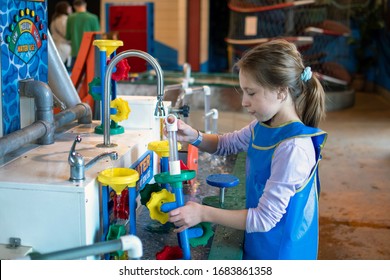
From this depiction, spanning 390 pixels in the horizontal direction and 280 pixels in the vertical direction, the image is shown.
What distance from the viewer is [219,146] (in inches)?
64.6

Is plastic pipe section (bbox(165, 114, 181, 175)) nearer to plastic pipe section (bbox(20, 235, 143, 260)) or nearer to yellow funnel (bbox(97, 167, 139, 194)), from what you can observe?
yellow funnel (bbox(97, 167, 139, 194))

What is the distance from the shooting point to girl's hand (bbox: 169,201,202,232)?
1116 millimetres

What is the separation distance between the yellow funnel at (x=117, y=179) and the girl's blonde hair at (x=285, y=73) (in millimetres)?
404

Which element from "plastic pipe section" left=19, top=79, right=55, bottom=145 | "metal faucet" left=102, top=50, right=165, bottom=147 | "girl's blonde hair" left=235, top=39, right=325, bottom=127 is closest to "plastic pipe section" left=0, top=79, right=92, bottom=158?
"plastic pipe section" left=19, top=79, right=55, bottom=145

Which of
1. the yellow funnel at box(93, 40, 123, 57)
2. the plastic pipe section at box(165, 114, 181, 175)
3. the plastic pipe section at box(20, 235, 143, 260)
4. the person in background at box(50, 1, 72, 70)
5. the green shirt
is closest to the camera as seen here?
the plastic pipe section at box(20, 235, 143, 260)

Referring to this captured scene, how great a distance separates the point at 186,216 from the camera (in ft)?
3.69

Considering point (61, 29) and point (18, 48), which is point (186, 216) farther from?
point (61, 29)

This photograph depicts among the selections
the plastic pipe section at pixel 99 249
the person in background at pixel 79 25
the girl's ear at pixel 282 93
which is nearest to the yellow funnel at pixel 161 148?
the girl's ear at pixel 282 93

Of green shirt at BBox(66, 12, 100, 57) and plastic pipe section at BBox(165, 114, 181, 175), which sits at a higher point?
green shirt at BBox(66, 12, 100, 57)

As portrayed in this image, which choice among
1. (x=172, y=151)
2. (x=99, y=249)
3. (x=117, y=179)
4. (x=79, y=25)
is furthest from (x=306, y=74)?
(x=79, y=25)

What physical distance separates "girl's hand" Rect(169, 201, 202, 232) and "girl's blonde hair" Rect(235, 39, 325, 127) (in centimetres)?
36

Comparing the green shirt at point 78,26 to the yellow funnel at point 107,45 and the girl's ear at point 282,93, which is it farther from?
the girl's ear at point 282,93

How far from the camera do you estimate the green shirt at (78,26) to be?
19.3 feet

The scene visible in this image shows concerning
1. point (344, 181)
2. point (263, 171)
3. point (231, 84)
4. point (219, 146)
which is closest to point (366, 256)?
point (344, 181)
